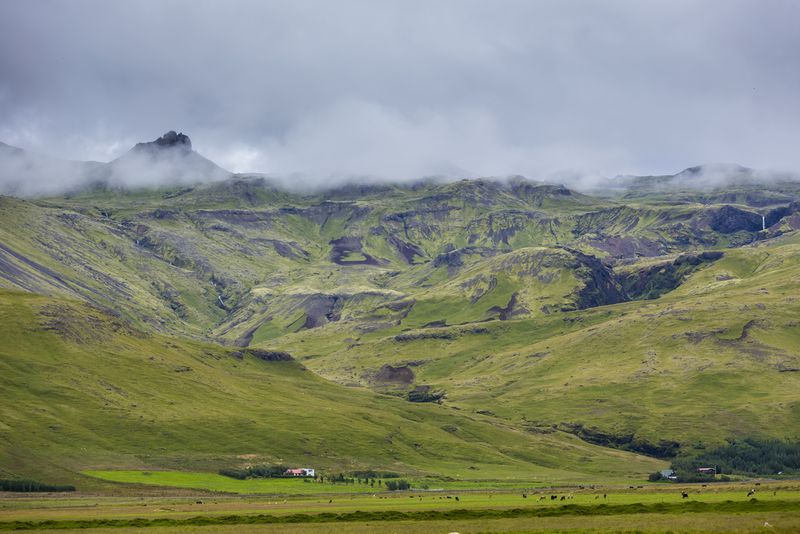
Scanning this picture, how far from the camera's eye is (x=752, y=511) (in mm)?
102812

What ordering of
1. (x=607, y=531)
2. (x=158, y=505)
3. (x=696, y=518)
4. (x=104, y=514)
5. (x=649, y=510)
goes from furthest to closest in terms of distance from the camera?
(x=158, y=505), (x=104, y=514), (x=649, y=510), (x=696, y=518), (x=607, y=531)

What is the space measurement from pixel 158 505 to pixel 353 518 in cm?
5833

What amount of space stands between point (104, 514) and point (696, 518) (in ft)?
284

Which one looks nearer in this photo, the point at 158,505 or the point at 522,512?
the point at 522,512

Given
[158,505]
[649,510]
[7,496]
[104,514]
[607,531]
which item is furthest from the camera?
[7,496]

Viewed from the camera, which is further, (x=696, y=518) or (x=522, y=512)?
(x=522, y=512)

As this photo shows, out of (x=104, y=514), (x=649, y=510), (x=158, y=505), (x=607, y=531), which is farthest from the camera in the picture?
(x=158, y=505)

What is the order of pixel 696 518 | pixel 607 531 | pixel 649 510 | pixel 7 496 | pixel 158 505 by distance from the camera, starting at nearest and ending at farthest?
pixel 607 531 < pixel 696 518 < pixel 649 510 < pixel 158 505 < pixel 7 496

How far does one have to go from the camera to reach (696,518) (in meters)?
97.4

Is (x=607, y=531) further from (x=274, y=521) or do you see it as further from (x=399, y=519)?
(x=274, y=521)

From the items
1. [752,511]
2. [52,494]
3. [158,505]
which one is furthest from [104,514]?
[752,511]

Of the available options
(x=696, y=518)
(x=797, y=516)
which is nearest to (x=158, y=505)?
(x=696, y=518)

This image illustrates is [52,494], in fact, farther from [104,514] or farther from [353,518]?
[353,518]

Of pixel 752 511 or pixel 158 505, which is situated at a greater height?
pixel 752 511
